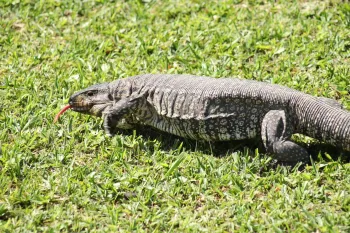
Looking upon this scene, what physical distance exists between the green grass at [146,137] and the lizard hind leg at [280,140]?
0.47ft

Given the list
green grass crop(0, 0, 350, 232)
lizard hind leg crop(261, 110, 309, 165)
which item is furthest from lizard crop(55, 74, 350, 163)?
green grass crop(0, 0, 350, 232)

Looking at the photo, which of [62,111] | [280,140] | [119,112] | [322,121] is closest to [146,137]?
[119,112]

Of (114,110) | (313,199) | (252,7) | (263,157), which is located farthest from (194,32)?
(313,199)

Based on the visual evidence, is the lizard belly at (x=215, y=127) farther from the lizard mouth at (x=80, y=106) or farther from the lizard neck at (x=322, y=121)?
the lizard mouth at (x=80, y=106)

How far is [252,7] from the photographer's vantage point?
11.0 meters

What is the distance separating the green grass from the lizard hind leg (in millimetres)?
143

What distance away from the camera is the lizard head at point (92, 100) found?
28.1 feet

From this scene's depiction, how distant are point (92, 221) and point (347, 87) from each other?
3.83m

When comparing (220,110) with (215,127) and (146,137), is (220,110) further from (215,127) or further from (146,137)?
(146,137)

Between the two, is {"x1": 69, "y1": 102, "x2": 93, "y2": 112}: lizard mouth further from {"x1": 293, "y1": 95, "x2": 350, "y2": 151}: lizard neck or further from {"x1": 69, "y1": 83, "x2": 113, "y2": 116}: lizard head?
{"x1": 293, "y1": 95, "x2": 350, "y2": 151}: lizard neck

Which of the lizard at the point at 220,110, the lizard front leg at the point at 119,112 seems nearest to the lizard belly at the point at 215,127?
the lizard at the point at 220,110

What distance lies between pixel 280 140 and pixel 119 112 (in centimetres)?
208

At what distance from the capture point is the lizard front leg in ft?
27.1

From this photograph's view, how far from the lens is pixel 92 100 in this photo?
28.2 feet
